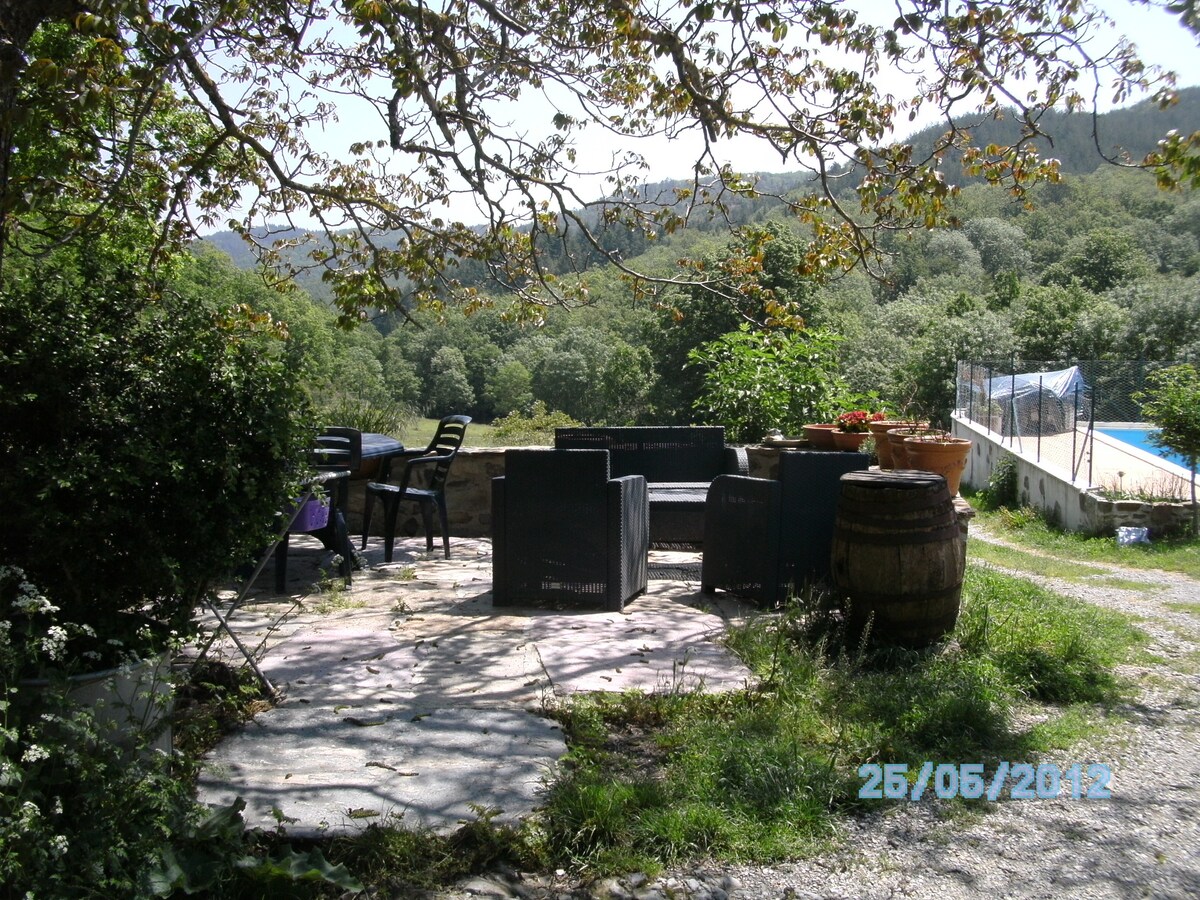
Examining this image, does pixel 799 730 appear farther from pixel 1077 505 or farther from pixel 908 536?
pixel 1077 505

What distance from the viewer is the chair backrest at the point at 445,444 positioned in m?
6.86

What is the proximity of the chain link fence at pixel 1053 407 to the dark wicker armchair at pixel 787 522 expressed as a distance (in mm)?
7321

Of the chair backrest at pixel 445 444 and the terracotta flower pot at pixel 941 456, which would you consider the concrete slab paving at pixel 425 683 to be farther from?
the terracotta flower pot at pixel 941 456

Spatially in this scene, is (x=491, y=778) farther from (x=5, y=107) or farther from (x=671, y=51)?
(x=671, y=51)

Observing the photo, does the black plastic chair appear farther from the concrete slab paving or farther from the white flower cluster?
the white flower cluster

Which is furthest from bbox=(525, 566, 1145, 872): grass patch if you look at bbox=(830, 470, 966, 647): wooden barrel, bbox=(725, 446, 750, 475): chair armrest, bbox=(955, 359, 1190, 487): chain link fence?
bbox=(955, 359, 1190, 487): chain link fence

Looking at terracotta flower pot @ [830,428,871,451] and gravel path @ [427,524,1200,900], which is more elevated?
terracotta flower pot @ [830,428,871,451]

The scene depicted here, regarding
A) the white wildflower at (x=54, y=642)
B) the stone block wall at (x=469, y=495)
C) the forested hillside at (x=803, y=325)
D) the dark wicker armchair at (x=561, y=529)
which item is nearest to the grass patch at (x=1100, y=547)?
the forested hillside at (x=803, y=325)

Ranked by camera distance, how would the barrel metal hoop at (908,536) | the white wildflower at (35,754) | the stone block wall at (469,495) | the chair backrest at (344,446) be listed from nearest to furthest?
the white wildflower at (35,754) → the barrel metal hoop at (908,536) → the chair backrest at (344,446) → the stone block wall at (469,495)

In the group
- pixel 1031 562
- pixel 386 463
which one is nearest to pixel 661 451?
pixel 386 463

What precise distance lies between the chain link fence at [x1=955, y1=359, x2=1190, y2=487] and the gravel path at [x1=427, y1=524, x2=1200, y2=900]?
8857 millimetres

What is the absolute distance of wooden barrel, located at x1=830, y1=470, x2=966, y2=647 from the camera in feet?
13.7

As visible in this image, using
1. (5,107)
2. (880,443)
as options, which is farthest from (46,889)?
(880,443)

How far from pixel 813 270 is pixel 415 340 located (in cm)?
5548
